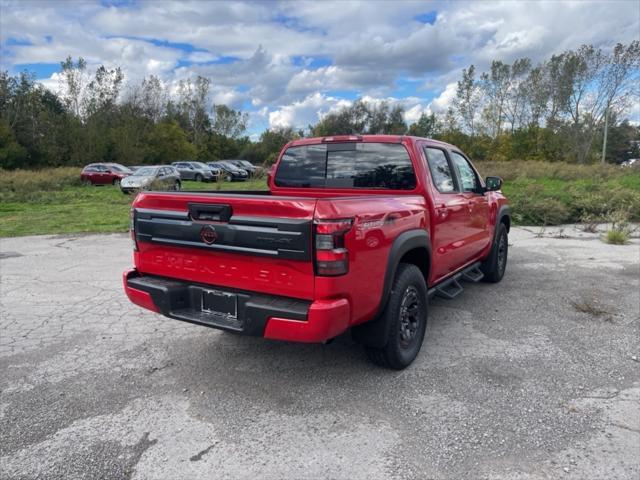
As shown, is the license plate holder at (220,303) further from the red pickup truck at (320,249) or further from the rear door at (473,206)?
the rear door at (473,206)

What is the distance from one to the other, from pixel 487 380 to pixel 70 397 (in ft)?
10.1

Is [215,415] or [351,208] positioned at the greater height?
[351,208]

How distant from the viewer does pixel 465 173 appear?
5.37 meters

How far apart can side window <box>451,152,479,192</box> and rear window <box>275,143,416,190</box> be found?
1.06m

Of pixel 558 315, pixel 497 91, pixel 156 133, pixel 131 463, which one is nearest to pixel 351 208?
pixel 131 463

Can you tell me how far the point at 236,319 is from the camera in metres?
3.25

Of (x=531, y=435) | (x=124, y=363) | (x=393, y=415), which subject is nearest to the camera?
(x=531, y=435)

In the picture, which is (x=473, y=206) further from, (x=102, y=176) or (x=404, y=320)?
(x=102, y=176)

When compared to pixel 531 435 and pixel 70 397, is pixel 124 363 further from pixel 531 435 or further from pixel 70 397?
pixel 531 435

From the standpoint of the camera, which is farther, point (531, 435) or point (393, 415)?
point (393, 415)

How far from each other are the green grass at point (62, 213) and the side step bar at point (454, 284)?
4.35 meters

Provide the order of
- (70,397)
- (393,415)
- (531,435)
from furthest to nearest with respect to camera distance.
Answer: (70,397), (393,415), (531,435)

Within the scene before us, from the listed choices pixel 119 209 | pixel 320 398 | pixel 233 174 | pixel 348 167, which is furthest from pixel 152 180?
pixel 320 398

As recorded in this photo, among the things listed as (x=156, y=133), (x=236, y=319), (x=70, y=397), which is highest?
(x=156, y=133)
